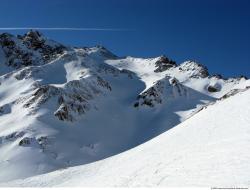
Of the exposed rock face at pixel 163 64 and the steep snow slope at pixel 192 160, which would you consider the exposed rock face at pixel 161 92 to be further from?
the steep snow slope at pixel 192 160

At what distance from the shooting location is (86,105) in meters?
106

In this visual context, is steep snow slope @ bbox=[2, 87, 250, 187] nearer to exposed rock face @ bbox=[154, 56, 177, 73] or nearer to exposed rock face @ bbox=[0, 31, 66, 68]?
exposed rock face @ bbox=[154, 56, 177, 73]

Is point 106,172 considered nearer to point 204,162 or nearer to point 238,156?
point 204,162

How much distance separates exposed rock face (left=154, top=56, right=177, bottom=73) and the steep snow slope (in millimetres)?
99861

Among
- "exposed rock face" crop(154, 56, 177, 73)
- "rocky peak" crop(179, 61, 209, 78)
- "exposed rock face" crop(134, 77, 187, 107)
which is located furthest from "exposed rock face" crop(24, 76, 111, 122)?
"rocky peak" crop(179, 61, 209, 78)

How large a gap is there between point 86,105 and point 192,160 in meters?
81.4

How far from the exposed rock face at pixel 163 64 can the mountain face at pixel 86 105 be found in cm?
7

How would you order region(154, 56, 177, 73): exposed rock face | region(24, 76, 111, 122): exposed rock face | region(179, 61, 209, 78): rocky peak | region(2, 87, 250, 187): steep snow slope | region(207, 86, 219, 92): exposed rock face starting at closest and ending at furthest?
region(2, 87, 250, 187): steep snow slope → region(24, 76, 111, 122): exposed rock face → region(207, 86, 219, 92): exposed rock face → region(179, 61, 209, 78): rocky peak → region(154, 56, 177, 73): exposed rock face

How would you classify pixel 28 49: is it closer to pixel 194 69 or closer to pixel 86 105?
pixel 194 69

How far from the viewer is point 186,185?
19.8 m

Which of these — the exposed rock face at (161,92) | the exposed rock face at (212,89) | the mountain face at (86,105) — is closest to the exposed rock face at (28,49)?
the mountain face at (86,105)

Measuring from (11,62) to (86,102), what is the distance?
193ft

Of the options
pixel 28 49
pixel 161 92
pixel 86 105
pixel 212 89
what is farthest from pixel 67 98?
pixel 28 49

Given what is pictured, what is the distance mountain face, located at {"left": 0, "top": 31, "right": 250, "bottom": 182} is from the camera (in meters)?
82.3
